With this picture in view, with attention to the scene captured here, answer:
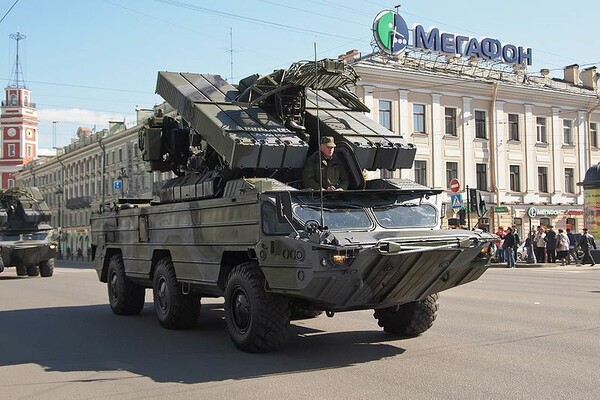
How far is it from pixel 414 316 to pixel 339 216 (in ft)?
6.18

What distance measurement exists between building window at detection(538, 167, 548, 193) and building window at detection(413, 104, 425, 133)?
33.3ft

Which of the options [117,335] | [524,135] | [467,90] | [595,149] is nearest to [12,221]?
[117,335]

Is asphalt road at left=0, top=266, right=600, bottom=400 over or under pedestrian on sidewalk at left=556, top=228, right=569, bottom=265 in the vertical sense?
under

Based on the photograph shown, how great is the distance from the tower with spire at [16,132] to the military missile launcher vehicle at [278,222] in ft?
308

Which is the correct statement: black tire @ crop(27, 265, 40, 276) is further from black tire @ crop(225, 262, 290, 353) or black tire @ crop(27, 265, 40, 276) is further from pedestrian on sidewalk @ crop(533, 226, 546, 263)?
black tire @ crop(225, 262, 290, 353)

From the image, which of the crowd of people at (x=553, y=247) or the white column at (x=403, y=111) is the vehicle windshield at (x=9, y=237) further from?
the white column at (x=403, y=111)

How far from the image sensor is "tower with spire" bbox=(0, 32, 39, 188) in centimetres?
9912

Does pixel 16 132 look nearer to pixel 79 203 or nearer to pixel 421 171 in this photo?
pixel 79 203

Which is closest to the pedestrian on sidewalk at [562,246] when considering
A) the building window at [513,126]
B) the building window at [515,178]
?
the building window at [515,178]

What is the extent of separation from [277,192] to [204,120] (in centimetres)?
235

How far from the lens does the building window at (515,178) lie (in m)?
46.9

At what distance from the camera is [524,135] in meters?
47.0

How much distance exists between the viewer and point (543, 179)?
4853cm

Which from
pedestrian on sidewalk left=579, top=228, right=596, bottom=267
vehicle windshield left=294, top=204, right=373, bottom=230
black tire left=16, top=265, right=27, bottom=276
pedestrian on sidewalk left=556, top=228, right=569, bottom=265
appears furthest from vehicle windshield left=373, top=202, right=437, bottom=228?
black tire left=16, top=265, right=27, bottom=276
